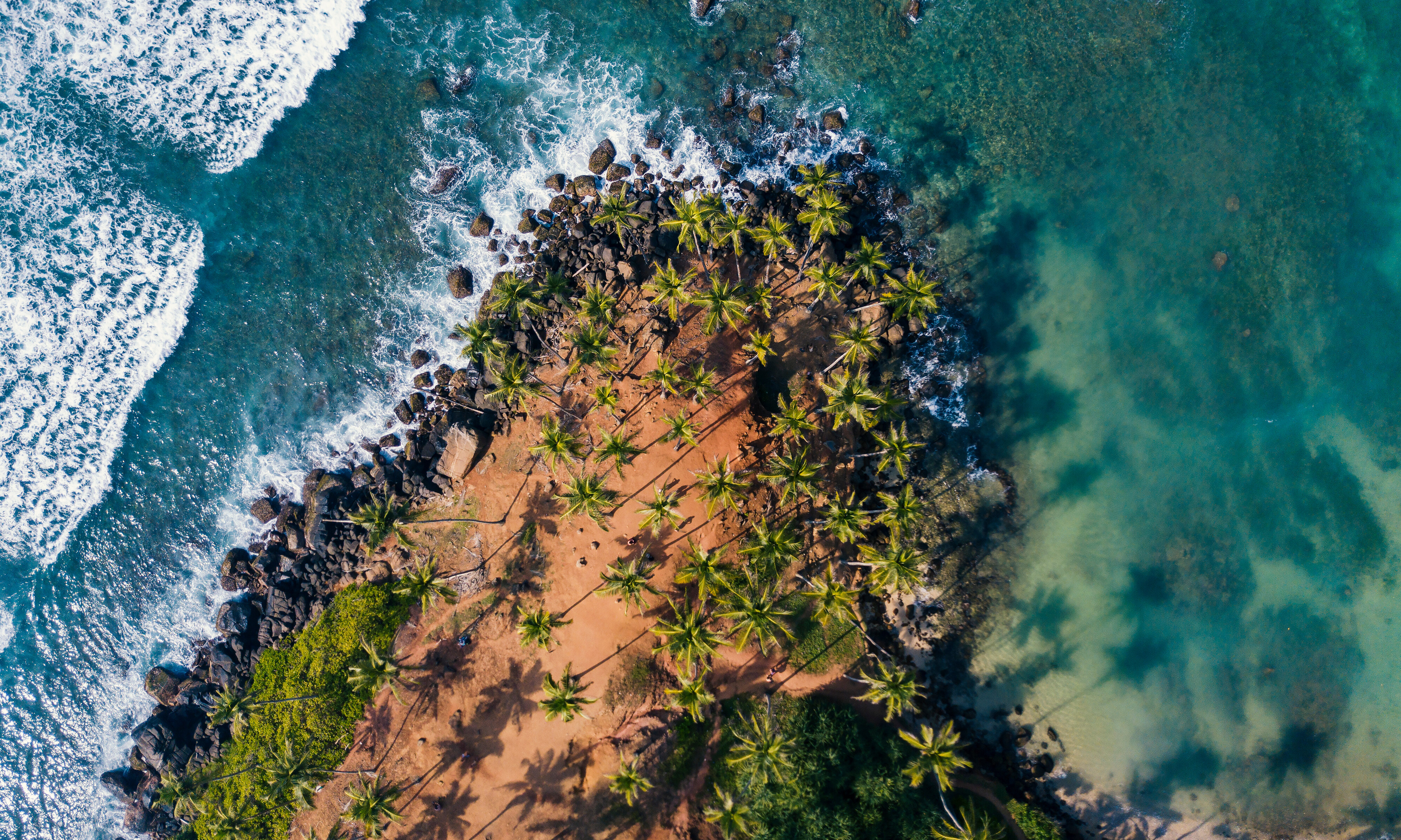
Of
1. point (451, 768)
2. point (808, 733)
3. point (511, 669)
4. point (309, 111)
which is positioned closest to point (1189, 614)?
point (808, 733)

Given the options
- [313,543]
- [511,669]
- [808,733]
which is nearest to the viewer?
[808,733]

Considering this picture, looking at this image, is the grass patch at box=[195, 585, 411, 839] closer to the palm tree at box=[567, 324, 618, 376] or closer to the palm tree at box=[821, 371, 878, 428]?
the palm tree at box=[567, 324, 618, 376]

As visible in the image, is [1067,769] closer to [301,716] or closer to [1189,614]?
[1189,614]

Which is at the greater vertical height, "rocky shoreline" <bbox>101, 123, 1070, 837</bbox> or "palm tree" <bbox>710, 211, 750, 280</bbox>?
"palm tree" <bbox>710, 211, 750, 280</bbox>

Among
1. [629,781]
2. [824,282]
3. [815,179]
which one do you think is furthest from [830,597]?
[815,179]

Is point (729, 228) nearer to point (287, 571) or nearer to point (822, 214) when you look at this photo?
point (822, 214)

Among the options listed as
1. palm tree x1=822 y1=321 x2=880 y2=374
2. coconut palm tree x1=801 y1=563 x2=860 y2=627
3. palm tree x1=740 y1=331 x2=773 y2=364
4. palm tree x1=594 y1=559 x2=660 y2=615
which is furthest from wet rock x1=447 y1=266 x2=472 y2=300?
coconut palm tree x1=801 y1=563 x2=860 y2=627
